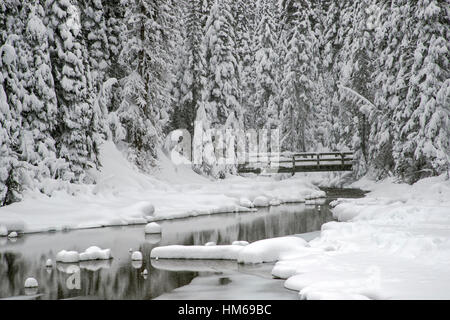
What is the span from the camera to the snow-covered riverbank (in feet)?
27.6

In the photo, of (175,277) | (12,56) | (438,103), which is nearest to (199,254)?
(175,277)

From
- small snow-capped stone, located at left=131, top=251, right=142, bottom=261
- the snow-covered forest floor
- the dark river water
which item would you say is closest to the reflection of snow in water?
the dark river water

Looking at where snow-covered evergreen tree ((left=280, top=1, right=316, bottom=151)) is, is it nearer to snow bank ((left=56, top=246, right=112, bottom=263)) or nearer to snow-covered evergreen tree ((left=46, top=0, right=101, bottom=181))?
snow-covered evergreen tree ((left=46, top=0, right=101, bottom=181))

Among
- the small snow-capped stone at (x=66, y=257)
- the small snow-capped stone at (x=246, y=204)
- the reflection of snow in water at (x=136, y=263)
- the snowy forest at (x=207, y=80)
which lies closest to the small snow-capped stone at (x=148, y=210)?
the reflection of snow in water at (x=136, y=263)

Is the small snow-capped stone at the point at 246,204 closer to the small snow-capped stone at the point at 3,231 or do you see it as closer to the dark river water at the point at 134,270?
the dark river water at the point at 134,270

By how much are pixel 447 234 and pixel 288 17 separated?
115ft

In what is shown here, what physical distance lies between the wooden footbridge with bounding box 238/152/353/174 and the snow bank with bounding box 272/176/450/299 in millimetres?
20257

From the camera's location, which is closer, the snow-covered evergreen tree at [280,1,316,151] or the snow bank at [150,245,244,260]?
the snow bank at [150,245,244,260]

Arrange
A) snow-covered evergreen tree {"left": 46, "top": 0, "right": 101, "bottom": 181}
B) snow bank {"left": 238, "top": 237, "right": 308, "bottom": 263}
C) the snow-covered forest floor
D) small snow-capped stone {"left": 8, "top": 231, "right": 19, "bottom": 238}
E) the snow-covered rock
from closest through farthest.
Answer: the snow-covered forest floor → snow bank {"left": 238, "top": 237, "right": 308, "bottom": 263} → the snow-covered rock → small snow-capped stone {"left": 8, "top": 231, "right": 19, "bottom": 238} → snow-covered evergreen tree {"left": 46, "top": 0, "right": 101, "bottom": 181}

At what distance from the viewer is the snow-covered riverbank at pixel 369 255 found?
842 cm

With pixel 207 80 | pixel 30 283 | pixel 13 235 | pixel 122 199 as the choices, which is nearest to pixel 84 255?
pixel 30 283

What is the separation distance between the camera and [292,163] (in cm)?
4156
